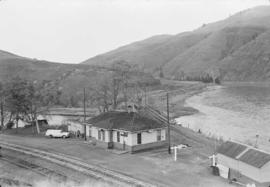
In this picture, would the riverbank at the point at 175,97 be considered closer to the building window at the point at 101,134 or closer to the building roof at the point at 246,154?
the building window at the point at 101,134

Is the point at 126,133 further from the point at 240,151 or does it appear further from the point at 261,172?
the point at 261,172

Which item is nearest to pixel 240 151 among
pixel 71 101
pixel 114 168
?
pixel 114 168

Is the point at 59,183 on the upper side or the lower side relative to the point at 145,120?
lower

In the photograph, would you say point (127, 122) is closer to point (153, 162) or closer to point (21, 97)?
point (153, 162)

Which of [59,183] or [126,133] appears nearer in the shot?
[59,183]

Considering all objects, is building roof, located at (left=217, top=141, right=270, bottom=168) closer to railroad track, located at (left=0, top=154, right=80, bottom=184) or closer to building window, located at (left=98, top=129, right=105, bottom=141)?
railroad track, located at (left=0, top=154, right=80, bottom=184)

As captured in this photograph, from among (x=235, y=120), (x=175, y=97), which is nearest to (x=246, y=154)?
(x=235, y=120)

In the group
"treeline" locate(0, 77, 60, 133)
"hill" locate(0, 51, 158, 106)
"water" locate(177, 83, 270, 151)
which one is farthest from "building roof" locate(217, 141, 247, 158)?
"hill" locate(0, 51, 158, 106)

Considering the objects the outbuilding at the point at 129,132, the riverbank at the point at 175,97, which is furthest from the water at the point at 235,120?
the outbuilding at the point at 129,132
